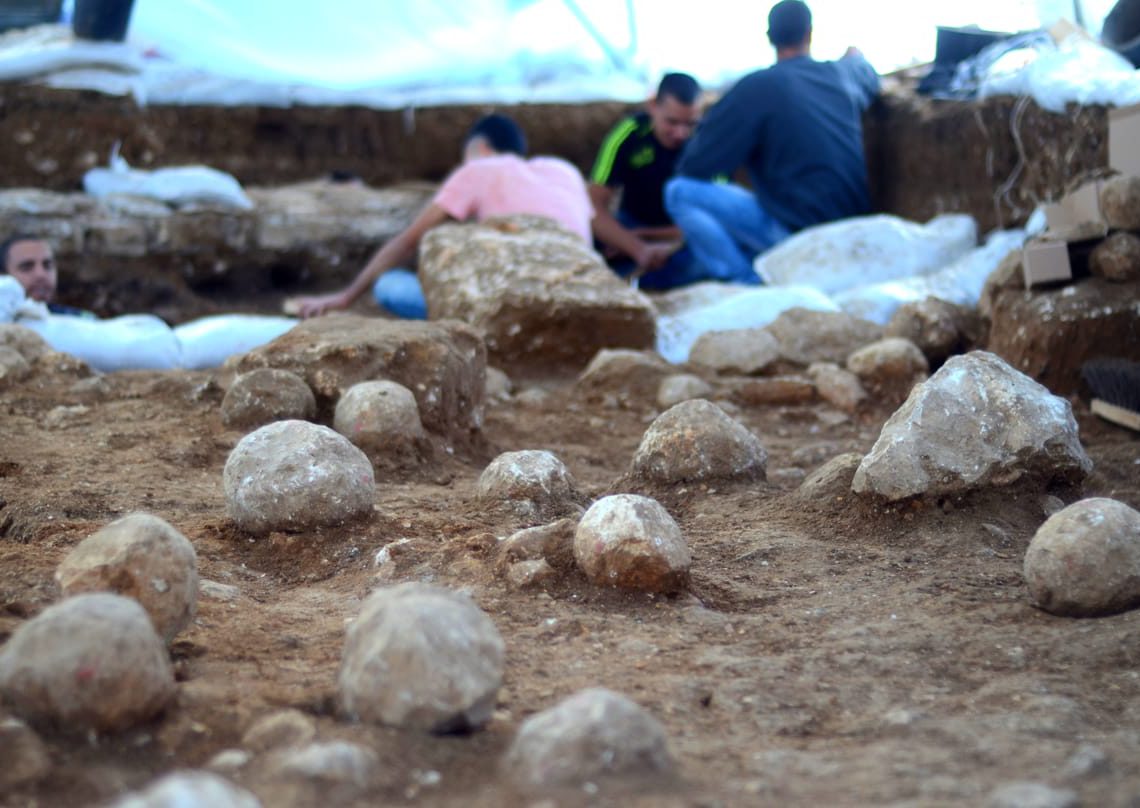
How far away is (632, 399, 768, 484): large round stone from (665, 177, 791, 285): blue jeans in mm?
3611

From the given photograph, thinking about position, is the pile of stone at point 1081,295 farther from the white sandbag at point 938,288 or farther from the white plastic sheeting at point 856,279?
the white sandbag at point 938,288

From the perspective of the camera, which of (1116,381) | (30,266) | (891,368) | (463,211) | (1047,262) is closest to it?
(1116,381)

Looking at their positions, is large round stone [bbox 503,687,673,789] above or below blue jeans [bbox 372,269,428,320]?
above

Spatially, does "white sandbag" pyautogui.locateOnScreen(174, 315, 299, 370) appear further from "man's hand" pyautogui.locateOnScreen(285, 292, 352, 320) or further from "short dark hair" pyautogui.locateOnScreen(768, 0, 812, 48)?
"short dark hair" pyautogui.locateOnScreen(768, 0, 812, 48)

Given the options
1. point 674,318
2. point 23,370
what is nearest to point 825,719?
point 23,370

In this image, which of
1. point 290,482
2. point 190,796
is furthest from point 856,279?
point 190,796

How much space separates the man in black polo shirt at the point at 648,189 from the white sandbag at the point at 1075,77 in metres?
1.88

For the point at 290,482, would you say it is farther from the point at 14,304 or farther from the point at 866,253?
the point at 866,253

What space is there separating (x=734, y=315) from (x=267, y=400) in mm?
2611

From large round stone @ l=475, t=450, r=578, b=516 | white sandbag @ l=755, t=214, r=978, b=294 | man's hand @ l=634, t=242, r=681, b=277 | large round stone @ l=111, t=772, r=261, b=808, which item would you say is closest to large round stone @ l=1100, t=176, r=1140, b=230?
white sandbag @ l=755, t=214, r=978, b=294

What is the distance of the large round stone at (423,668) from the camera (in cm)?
149

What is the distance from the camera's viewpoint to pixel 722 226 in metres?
6.61

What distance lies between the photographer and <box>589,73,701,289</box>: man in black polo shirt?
6762 mm

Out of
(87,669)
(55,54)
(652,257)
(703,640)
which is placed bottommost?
(652,257)
